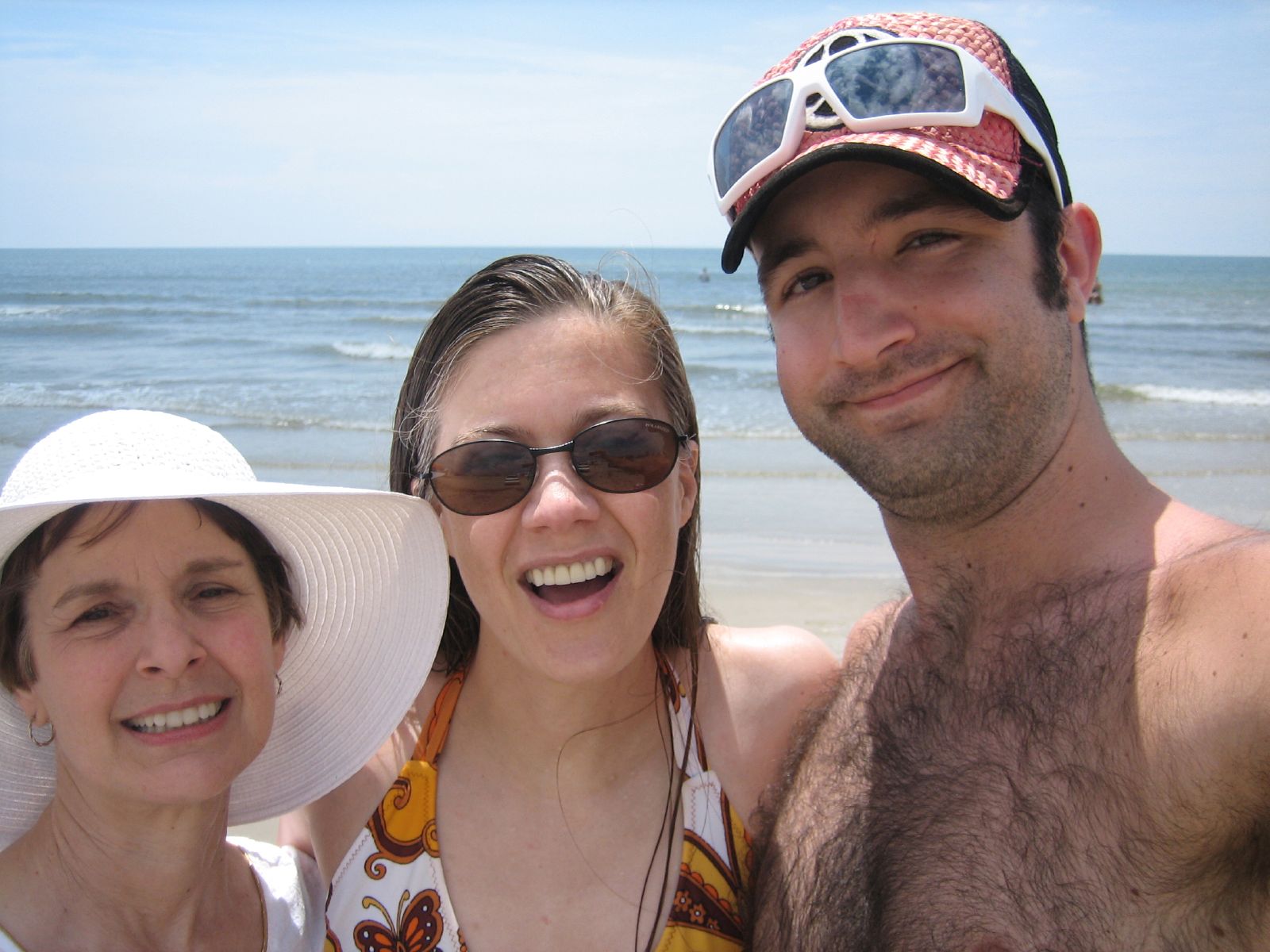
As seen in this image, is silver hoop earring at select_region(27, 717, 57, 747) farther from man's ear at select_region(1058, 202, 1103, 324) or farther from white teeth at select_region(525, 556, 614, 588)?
man's ear at select_region(1058, 202, 1103, 324)

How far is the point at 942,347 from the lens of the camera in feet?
7.41

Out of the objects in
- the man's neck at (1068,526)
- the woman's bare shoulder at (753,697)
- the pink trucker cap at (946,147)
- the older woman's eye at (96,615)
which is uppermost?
the pink trucker cap at (946,147)

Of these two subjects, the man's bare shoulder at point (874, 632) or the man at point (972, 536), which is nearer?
the man at point (972, 536)

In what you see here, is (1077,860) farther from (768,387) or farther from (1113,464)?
(768,387)

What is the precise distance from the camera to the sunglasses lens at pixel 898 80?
225cm

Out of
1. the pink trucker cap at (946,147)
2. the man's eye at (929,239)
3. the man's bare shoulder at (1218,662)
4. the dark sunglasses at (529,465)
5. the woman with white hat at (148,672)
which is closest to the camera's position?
the man's bare shoulder at (1218,662)

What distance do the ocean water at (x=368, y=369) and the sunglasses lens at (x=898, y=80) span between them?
2.98 ft

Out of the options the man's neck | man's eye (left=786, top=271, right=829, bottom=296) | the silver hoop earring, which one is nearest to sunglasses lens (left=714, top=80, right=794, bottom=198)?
man's eye (left=786, top=271, right=829, bottom=296)

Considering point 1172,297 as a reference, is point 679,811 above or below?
below

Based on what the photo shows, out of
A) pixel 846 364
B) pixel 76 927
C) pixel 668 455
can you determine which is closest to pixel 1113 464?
pixel 846 364

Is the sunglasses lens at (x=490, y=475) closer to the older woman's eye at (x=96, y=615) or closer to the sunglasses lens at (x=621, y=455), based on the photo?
the sunglasses lens at (x=621, y=455)

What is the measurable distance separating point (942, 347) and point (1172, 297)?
41040 millimetres

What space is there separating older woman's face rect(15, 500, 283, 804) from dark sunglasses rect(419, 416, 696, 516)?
0.56 meters

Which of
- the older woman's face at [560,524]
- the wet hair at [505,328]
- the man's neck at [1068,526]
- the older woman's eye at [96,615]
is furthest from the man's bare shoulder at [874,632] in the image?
the older woman's eye at [96,615]
